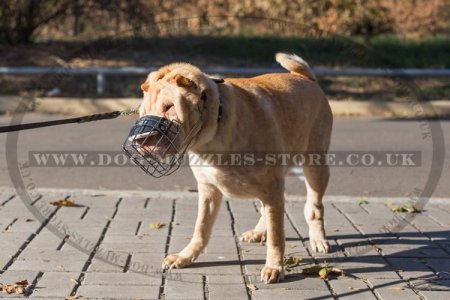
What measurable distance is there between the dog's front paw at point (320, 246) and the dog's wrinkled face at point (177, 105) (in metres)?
1.52

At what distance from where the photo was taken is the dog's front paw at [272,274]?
4594 mm

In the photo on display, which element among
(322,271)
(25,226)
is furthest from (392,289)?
(25,226)

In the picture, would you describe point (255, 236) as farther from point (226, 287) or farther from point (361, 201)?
point (361, 201)

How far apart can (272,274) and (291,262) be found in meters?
0.47

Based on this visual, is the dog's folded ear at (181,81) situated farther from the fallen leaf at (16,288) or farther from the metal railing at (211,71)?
the metal railing at (211,71)

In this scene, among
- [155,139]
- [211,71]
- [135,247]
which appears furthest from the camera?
[211,71]

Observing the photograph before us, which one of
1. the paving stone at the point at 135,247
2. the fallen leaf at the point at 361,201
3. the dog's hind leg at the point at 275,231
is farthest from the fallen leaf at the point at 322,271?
the fallen leaf at the point at 361,201

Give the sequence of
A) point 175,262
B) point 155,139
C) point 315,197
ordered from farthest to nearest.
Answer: point 315,197 → point 175,262 → point 155,139

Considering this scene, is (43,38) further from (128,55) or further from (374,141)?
(374,141)

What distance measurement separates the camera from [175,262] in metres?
4.86

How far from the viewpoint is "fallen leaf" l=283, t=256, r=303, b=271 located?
16.3 ft

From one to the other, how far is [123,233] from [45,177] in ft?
8.10

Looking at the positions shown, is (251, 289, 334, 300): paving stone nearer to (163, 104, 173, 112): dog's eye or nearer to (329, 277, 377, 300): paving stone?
(329, 277, 377, 300): paving stone

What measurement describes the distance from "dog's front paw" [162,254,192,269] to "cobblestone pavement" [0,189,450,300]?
6 cm
